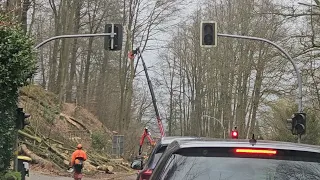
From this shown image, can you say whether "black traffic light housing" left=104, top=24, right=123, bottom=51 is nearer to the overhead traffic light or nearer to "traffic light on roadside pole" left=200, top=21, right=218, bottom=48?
"traffic light on roadside pole" left=200, top=21, right=218, bottom=48

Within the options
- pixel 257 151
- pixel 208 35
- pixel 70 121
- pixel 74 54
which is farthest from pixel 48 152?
pixel 257 151

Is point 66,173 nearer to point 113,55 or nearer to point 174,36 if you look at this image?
point 113,55

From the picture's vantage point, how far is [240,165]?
4.71 metres

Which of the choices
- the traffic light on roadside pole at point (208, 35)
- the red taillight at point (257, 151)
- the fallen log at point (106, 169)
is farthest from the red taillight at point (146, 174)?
the fallen log at point (106, 169)

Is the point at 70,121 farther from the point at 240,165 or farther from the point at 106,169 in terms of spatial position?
the point at 240,165

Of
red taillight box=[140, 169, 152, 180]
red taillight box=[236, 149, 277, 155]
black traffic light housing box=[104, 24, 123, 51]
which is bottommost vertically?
red taillight box=[140, 169, 152, 180]

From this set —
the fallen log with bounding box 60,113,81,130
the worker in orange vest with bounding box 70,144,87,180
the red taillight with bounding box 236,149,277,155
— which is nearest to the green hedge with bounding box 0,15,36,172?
the worker in orange vest with bounding box 70,144,87,180

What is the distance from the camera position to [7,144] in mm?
15766

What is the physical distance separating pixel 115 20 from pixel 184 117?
91.3 feet

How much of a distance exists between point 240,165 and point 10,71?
10964 mm

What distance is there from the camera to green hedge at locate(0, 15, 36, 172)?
1476cm

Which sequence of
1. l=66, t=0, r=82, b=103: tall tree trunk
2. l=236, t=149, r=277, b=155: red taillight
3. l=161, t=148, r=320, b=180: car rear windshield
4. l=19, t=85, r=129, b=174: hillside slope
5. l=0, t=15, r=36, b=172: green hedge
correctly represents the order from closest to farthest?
l=161, t=148, r=320, b=180: car rear windshield
l=236, t=149, r=277, b=155: red taillight
l=0, t=15, r=36, b=172: green hedge
l=19, t=85, r=129, b=174: hillside slope
l=66, t=0, r=82, b=103: tall tree trunk

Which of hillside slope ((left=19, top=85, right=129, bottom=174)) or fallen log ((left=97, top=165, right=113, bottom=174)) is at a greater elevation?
hillside slope ((left=19, top=85, right=129, bottom=174))

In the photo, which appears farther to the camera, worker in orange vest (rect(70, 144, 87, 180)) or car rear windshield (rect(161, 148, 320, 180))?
worker in orange vest (rect(70, 144, 87, 180))
